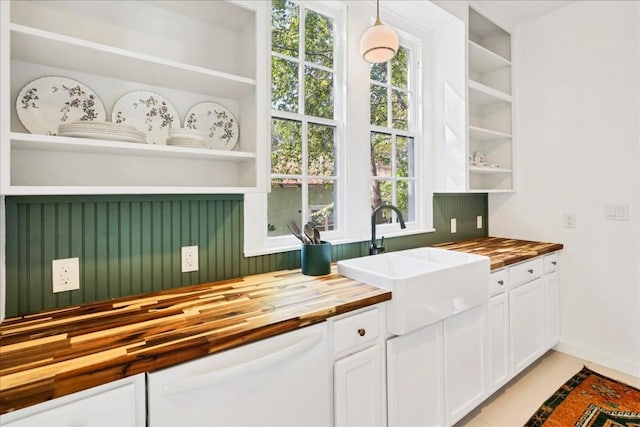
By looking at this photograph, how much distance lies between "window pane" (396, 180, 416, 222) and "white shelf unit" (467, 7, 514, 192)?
0.56 metres

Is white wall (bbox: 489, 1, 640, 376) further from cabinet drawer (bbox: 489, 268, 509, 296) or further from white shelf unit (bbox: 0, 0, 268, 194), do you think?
white shelf unit (bbox: 0, 0, 268, 194)

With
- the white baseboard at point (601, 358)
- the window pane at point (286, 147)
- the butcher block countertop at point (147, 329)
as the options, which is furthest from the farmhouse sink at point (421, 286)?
the white baseboard at point (601, 358)

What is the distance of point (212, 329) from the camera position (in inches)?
41.6

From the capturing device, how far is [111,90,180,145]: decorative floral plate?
1404 millimetres

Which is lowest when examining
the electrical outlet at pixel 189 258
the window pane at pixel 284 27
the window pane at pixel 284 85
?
the electrical outlet at pixel 189 258

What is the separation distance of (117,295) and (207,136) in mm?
811

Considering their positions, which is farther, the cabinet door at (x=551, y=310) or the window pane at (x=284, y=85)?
the cabinet door at (x=551, y=310)

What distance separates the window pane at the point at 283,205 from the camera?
1924 millimetres

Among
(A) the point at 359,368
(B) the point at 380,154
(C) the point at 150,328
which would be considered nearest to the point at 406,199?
(B) the point at 380,154

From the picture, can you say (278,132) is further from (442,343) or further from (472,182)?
(472,182)

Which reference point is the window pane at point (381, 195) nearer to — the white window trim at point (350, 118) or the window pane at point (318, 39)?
the white window trim at point (350, 118)

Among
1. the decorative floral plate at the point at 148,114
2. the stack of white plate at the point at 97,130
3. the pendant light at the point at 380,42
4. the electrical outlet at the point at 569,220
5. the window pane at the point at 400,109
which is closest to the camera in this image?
the stack of white plate at the point at 97,130

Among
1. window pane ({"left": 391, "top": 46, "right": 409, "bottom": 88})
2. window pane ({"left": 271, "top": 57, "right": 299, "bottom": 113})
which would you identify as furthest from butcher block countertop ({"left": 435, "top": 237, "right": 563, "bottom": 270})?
window pane ({"left": 271, "top": 57, "right": 299, "bottom": 113})

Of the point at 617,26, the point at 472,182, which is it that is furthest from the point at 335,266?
the point at 617,26
